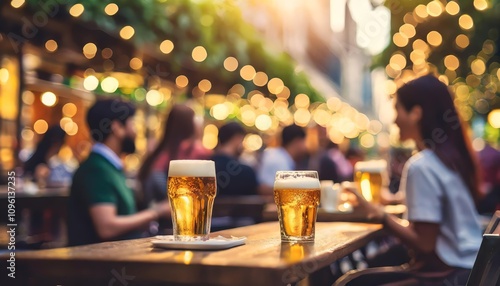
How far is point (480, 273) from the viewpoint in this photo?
1.57m

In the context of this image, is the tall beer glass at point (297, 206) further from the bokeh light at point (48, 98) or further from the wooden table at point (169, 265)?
the bokeh light at point (48, 98)

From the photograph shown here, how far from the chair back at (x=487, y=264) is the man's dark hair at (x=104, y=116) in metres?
2.22

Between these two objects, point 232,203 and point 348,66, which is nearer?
point 232,203

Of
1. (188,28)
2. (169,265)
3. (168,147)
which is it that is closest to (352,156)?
(188,28)

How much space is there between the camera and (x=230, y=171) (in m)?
5.37

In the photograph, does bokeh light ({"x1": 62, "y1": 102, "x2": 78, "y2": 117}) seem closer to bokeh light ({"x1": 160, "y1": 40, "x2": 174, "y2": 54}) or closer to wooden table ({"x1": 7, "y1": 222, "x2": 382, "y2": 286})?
bokeh light ({"x1": 160, "y1": 40, "x2": 174, "y2": 54})

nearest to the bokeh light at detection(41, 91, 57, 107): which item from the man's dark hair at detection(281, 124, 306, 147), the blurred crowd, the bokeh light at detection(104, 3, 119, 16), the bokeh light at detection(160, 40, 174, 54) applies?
the bokeh light at detection(160, 40, 174, 54)

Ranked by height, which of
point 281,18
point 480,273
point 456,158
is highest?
point 281,18

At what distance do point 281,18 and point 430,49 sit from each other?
29.7 m

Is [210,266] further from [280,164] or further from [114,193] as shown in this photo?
[280,164]

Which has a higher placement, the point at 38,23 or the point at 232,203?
the point at 38,23

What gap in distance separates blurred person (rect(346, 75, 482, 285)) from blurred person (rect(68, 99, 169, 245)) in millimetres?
1049

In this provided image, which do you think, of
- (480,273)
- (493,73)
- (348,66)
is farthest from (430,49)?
(348,66)

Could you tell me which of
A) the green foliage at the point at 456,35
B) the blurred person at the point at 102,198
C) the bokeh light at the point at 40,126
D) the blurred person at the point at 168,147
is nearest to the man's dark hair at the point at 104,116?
the blurred person at the point at 102,198
